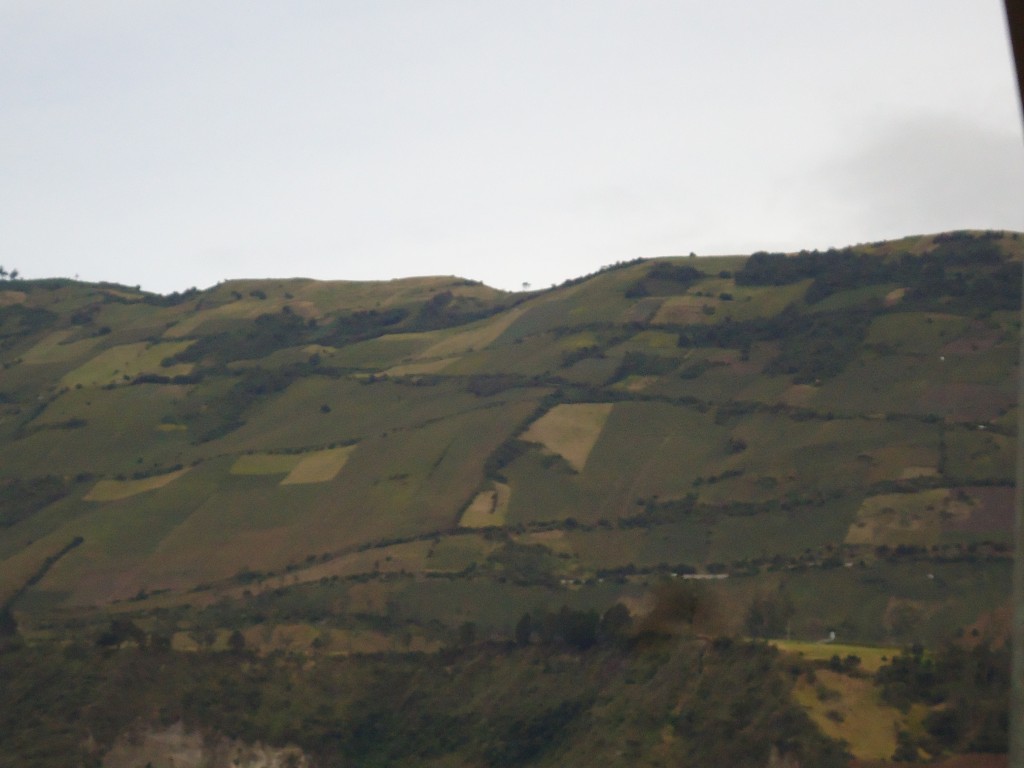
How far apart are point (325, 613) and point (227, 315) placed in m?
111

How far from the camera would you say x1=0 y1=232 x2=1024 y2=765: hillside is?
88.5 m

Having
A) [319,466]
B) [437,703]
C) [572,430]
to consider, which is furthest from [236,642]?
[572,430]

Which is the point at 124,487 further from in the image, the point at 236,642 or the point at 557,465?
the point at 236,642

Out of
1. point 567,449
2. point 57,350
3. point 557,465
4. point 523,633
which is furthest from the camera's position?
point 57,350

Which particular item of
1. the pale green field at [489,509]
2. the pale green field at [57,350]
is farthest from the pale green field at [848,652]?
the pale green field at [57,350]

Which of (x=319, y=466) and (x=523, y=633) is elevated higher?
(x=319, y=466)

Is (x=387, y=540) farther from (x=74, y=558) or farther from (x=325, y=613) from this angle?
(x=74, y=558)

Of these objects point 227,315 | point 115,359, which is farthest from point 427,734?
point 227,315

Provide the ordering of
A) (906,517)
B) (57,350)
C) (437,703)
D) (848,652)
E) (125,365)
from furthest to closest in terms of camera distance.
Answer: (57,350) → (125,365) → (906,517) → (437,703) → (848,652)

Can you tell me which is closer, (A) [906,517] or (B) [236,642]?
(B) [236,642]

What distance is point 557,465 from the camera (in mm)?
117125

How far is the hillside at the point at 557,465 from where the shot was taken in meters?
88.5

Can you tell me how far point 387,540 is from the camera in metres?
105

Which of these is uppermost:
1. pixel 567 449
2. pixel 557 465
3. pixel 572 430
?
pixel 572 430
